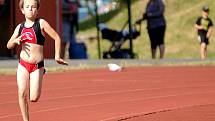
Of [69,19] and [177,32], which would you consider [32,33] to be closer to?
[69,19]

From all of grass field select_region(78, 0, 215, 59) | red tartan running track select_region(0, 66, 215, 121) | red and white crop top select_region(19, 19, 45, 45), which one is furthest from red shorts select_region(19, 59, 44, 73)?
grass field select_region(78, 0, 215, 59)

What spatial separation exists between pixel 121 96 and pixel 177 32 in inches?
1099

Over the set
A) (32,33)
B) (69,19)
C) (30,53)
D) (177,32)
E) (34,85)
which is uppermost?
(69,19)

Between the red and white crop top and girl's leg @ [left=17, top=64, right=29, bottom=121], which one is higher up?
the red and white crop top

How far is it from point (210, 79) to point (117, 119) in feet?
20.3

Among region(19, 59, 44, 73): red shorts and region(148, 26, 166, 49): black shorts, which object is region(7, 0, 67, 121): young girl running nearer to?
region(19, 59, 44, 73): red shorts

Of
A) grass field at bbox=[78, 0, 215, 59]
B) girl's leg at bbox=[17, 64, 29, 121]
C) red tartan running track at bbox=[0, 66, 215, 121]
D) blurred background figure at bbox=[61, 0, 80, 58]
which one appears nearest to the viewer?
girl's leg at bbox=[17, 64, 29, 121]

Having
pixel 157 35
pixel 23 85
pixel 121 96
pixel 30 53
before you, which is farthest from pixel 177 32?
pixel 23 85

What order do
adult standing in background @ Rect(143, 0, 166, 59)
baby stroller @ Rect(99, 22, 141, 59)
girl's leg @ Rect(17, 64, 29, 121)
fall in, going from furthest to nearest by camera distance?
1. baby stroller @ Rect(99, 22, 141, 59)
2. adult standing in background @ Rect(143, 0, 166, 59)
3. girl's leg @ Rect(17, 64, 29, 121)

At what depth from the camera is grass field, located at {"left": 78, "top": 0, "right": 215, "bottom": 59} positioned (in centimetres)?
3494

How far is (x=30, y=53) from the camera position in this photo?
22.5 feet

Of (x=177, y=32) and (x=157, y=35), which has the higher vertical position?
(x=177, y=32)

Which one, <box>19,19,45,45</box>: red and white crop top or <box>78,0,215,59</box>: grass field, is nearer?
<box>19,19,45,45</box>: red and white crop top

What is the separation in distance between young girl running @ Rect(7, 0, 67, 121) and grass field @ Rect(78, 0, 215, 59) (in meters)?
25.0
